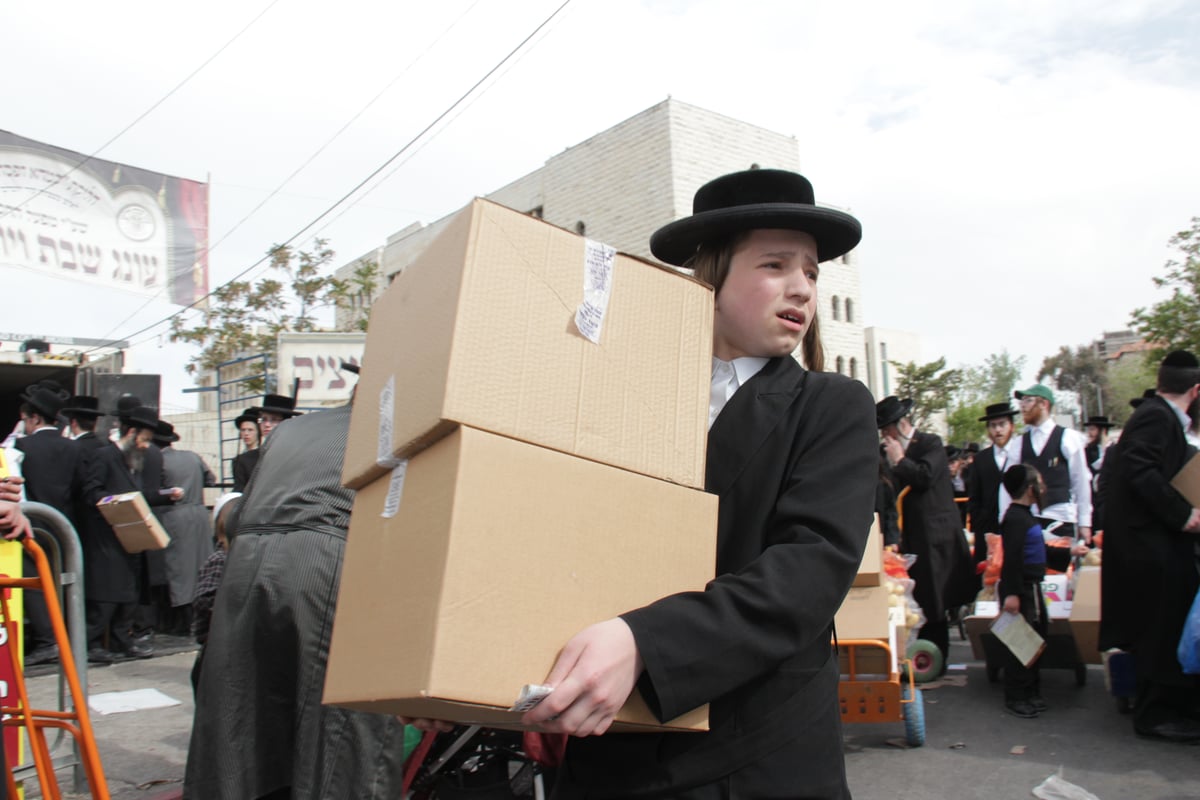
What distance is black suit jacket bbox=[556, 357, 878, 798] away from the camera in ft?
4.50

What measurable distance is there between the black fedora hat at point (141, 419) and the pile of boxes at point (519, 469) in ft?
27.8

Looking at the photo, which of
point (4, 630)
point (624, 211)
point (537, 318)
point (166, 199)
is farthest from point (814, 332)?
point (624, 211)

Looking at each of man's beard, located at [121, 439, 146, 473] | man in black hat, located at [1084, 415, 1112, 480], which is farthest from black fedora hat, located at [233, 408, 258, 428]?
man in black hat, located at [1084, 415, 1112, 480]

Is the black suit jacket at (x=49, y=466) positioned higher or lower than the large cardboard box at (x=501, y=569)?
higher

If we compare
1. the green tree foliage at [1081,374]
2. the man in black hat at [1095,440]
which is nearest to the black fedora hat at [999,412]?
the man in black hat at [1095,440]

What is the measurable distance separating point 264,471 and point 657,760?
92.3 inches

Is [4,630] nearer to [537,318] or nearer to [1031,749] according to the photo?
[537,318]

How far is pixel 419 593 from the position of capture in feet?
4.31

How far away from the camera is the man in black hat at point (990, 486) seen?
25.7 feet

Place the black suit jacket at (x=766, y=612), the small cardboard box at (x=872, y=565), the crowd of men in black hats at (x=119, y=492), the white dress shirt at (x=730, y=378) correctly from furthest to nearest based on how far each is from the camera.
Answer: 1. the crowd of men in black hats at (x=119, y=492)
2. the small cardboard box at (x=872, y=565)
3. the white dress shirt at (x=730, y=378)
4. the black suit jacket at (x=766, y=612)

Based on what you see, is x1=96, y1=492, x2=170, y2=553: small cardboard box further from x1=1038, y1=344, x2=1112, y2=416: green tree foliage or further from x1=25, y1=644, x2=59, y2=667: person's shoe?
x1=1038, y1=344, x2=1112, y2=416: green tree foliage

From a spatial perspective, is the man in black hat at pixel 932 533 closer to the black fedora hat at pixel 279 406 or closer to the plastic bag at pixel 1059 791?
the plastic bag at pixel 1059 791

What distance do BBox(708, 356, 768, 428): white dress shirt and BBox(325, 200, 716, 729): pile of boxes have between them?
15 centimetres

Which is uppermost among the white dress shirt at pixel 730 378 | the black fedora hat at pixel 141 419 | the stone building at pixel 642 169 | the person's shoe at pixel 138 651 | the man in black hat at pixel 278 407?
the stone building at pixel 642 169
